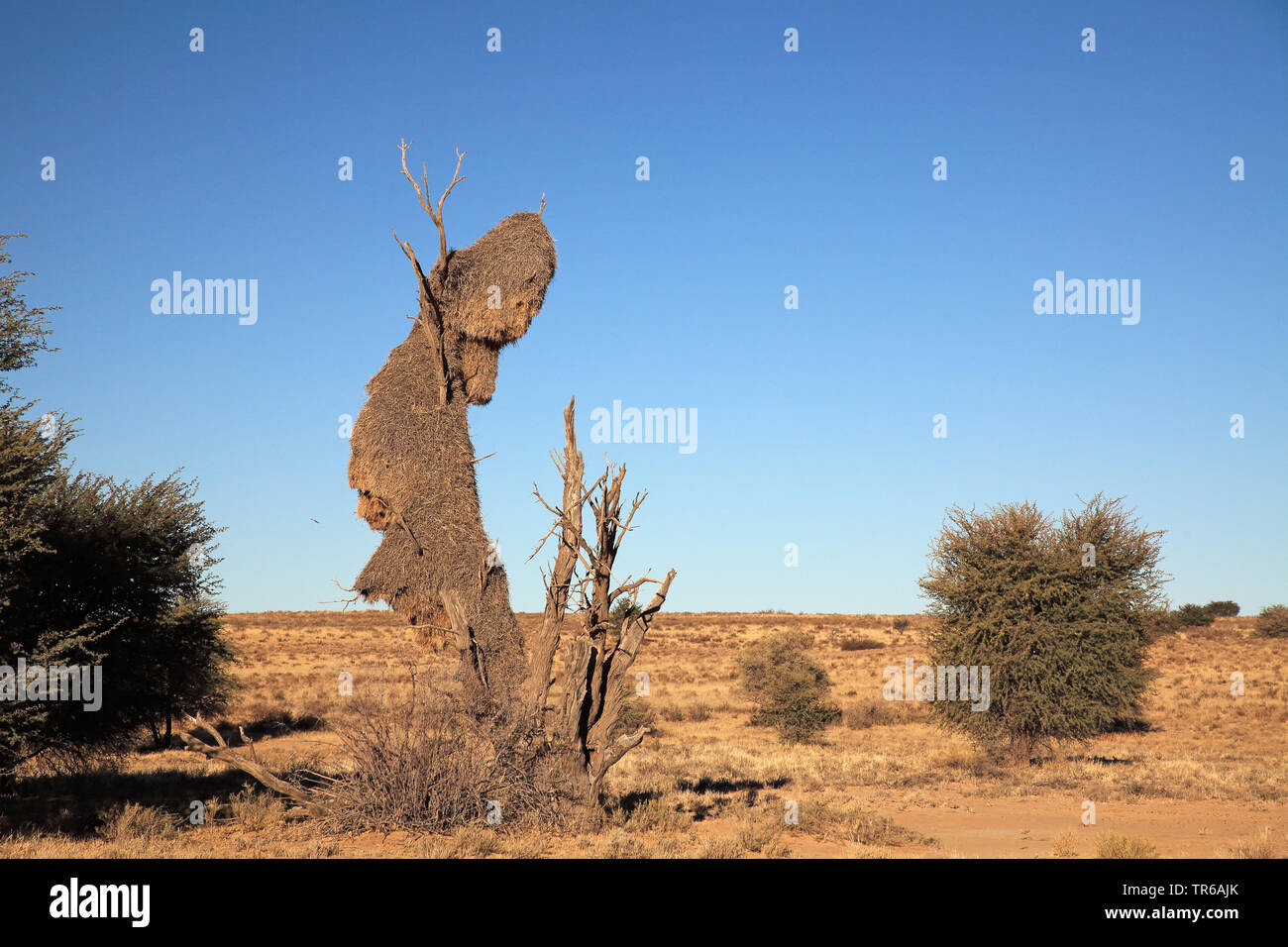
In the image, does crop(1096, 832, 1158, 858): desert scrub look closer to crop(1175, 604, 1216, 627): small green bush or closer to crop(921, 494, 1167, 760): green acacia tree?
crop(921, 494, 1167, 760): green acacia tree

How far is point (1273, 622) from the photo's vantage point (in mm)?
61531

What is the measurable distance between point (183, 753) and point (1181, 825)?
2099 centimetres

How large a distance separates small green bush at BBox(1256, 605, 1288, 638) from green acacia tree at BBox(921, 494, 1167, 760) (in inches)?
2006

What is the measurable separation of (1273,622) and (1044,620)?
54.5m

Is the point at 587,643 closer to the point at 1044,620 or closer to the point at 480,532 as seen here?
the point at 480,532

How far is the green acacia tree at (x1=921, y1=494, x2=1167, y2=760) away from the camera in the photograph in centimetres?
1933

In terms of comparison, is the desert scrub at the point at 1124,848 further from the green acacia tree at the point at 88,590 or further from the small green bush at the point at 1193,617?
the small green bush at the point at 1193,617

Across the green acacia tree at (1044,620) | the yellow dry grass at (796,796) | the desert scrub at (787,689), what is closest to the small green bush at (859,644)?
the yellow dry grass at (796,796)

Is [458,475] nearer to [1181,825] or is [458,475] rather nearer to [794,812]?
[794,812]

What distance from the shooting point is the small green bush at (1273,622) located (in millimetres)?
60719

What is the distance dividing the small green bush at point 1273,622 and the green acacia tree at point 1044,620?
167ft

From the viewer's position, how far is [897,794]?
645 inches

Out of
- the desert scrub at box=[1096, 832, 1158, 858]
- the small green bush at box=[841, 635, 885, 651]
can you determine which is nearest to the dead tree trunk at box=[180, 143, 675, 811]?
the desert scrub at box=[1096, 832, 1158, 858]
